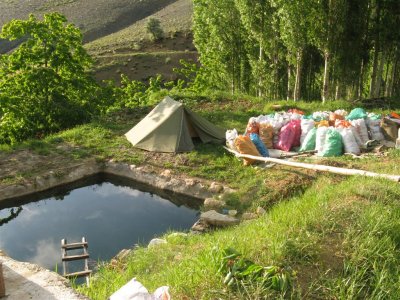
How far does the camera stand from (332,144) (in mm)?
10398

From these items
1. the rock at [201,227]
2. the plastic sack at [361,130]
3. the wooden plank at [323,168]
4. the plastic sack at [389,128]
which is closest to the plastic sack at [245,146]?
the wooden plank at [323,168]

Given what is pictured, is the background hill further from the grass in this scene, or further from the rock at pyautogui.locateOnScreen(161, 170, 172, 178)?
the grass

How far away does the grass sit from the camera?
4.25 meters

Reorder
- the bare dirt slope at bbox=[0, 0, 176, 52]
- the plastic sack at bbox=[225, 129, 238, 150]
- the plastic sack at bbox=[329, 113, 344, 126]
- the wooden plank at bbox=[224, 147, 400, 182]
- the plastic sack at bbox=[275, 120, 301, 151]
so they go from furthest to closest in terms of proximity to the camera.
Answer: the bare dirt slope at bbox=[0, 0, 176, 52] < the plastic sack at bbox=[329, 113, 344, 126] < the plastic sack at bbox=[225, 129, 238, 150] < the plastic sack at bbox=[275, 120, 301, 151] < the wooden plank at bbox=[224, 147, 400, 182]

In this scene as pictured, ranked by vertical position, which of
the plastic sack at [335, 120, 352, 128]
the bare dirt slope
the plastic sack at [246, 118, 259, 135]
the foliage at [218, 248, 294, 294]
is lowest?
the plastic sack at [246, 118, 259, 135]

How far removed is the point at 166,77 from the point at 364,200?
119 feet

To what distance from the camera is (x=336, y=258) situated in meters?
4.74

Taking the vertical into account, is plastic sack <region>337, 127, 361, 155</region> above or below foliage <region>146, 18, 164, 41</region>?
below

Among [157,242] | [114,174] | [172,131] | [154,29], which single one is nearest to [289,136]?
[172,131]

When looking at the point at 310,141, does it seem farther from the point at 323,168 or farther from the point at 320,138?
the point at 323,168

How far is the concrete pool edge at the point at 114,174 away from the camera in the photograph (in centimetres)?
1024

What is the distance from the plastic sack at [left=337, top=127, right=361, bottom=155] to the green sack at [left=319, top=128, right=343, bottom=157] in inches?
3.6

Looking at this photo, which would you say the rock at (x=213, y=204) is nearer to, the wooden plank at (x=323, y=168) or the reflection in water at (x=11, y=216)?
the wooden plank at (x=323, y=168)

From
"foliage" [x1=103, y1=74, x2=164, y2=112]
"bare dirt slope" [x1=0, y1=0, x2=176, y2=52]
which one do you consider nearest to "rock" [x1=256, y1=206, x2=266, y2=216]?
"foliage" [x1=103, y1=74, x2=164, y2=112]
